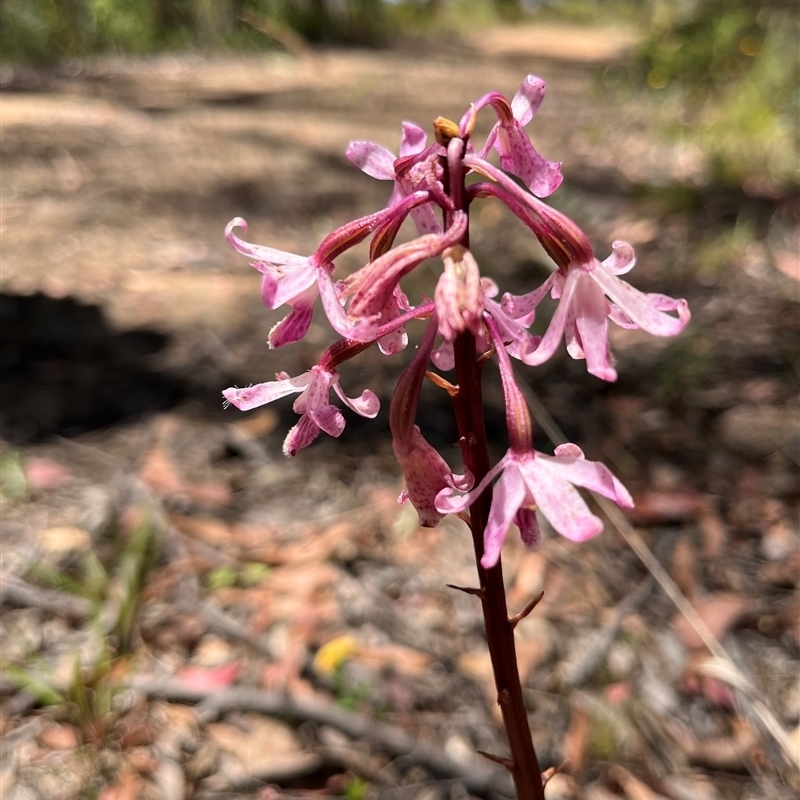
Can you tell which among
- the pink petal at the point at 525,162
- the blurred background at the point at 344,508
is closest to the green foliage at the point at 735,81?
the blurred background at the point at 344,508

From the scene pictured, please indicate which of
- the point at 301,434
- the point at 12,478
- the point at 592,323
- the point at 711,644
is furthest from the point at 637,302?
the point at 12,478

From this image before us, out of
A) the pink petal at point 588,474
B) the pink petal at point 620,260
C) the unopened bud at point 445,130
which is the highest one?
the unopened bud at point 445,130

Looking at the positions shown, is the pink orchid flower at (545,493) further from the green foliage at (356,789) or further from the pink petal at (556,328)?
the green foliage at (356,789)

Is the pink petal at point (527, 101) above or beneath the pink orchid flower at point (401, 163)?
above

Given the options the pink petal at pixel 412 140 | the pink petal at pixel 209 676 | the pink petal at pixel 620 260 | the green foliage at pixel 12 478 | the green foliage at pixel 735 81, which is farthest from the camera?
the green foliage at pixel 735 81

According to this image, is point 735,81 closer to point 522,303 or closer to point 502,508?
point 522,303

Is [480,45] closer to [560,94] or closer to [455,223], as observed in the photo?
[560,94]

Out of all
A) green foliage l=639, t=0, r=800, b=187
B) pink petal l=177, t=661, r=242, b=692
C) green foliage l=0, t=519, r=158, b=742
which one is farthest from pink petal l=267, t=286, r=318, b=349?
green foliage l=639, t=0, r=800, b=187

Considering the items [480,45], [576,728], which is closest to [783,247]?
[576,728]
